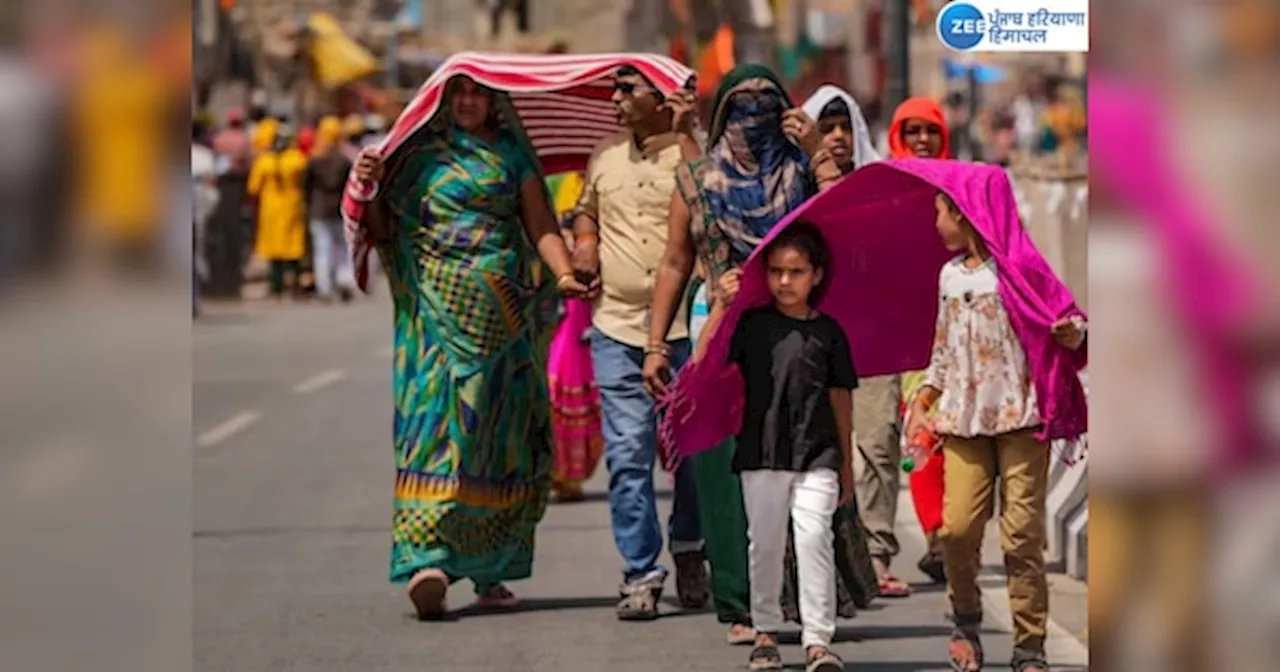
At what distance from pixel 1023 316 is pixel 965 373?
0.80ft

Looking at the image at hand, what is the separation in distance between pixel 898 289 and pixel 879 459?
154cm

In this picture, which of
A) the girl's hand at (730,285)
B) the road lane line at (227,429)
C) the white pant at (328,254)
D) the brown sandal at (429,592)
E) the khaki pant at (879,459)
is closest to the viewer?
the girl's hand at (730,285)

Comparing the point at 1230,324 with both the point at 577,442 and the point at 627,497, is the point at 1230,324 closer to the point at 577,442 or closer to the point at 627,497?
the point at 627,497

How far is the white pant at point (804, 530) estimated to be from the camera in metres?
7.35

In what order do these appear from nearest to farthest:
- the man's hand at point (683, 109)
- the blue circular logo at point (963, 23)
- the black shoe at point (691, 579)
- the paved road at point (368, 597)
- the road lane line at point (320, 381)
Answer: the blue circular logo at point (963, 23) → the paved road at point (368, 597) → the man's hand at point (683, 109) → the black shoe at point (691, 579) → the road lane line at point (320, 381)

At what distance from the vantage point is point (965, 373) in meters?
7.15

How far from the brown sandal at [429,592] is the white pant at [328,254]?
19459mm

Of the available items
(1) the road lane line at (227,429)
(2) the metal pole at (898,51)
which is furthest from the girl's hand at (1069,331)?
(2) the metal pole at (898,51)

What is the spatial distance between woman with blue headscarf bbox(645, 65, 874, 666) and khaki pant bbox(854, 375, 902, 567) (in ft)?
3.91

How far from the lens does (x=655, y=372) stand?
8.29 meters

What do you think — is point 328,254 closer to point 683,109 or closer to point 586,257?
point 586,257

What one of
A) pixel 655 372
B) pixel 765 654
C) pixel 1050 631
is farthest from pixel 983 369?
pixel 1050 631

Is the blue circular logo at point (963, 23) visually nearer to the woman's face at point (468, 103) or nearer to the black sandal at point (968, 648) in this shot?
the black sandal at point (968, 648)

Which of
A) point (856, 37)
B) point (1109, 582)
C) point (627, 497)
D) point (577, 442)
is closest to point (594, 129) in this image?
point (627, 497)
